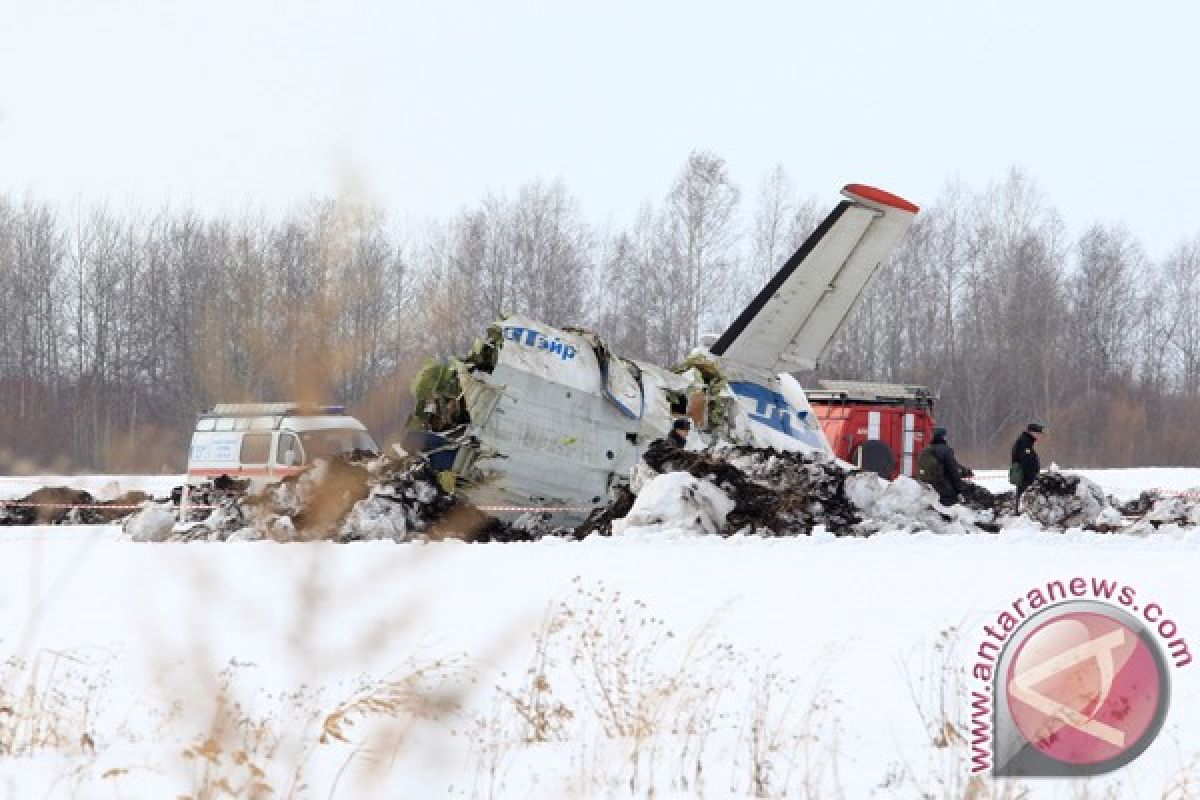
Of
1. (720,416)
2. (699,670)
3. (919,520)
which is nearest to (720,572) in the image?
(699,670)

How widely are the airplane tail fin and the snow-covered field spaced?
7154 mm

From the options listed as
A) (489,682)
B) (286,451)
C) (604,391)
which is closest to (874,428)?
(604,391)

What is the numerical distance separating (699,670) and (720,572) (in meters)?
4.02

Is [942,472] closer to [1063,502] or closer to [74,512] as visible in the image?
[1063,502]

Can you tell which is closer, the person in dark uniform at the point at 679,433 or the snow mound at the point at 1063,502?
the person in dark uniform at the point at 679,433

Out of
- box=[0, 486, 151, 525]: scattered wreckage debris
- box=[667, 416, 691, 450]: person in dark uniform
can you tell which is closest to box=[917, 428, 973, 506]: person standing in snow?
box=[667, 416, 691, 450]: person in dark uniform

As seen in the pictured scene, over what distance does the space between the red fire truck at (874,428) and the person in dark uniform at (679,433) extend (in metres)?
8.88

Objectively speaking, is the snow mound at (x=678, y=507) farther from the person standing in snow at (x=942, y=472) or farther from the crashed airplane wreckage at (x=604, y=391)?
the person standing in snow at (x=942, y=472)

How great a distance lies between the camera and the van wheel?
25422 mm

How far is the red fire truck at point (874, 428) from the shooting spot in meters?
25.6

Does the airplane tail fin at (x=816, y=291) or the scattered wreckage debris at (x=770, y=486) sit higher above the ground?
the airplane tail fin at (x=816, y=291)

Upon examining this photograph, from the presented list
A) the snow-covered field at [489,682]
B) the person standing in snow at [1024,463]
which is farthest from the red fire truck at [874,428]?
the snow-covered field at [489,682]

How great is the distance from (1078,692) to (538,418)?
10.6 metres

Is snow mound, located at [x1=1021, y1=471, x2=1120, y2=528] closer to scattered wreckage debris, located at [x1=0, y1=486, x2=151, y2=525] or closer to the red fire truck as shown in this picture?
the red fire truck
